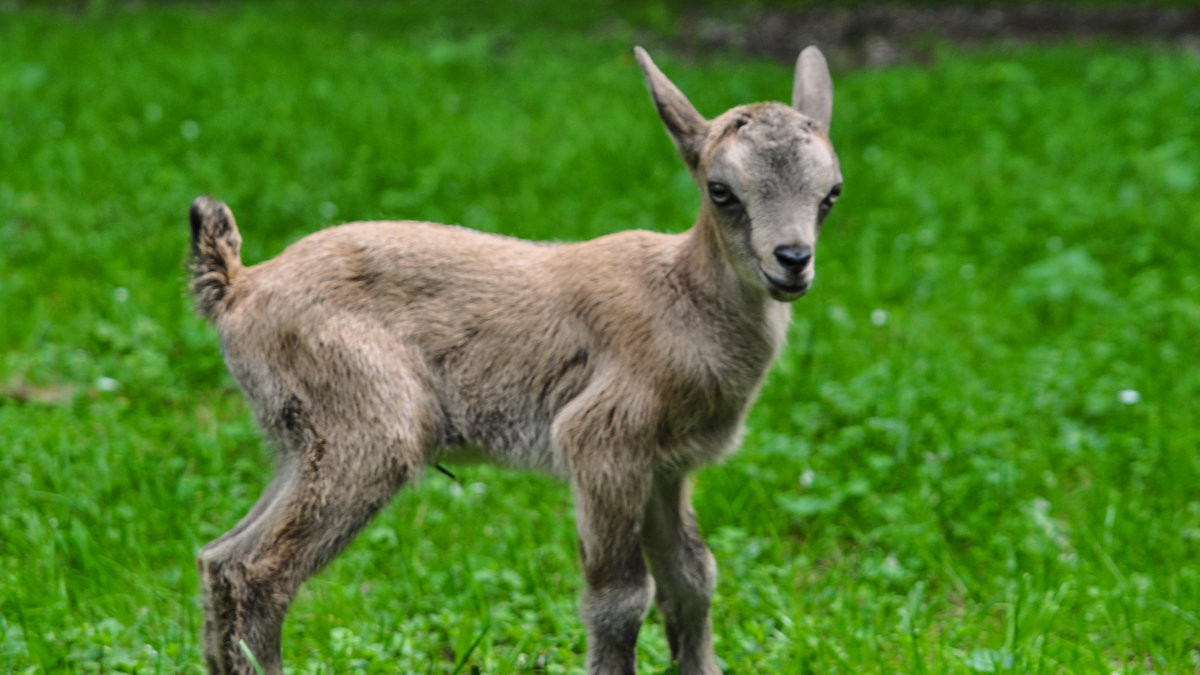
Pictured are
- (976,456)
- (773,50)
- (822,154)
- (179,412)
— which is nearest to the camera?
(822,154)

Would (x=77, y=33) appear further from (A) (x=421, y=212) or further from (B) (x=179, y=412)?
(B) (x=179, y=412)

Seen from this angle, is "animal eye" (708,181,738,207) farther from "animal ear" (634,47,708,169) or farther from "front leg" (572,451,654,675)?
"front leg" (572,451,654,675)

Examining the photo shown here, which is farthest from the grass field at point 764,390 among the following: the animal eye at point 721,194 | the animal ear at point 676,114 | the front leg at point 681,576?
the animal ear at point 676,114

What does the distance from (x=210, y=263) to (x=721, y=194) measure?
1788 mm

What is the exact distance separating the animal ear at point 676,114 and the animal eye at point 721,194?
23cm

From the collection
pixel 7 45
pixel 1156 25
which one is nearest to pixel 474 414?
pixel 7 45

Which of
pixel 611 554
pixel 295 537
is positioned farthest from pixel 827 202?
pixel 295 537

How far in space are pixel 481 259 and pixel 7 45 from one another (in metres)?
9.49

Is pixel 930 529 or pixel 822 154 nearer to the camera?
pixel 822 154

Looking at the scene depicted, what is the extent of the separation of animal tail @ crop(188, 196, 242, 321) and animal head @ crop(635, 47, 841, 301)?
1.58 m

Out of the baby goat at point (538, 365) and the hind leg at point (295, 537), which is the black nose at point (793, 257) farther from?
the hind leg at point (295, 537)

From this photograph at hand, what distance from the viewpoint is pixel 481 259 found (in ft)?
14.2

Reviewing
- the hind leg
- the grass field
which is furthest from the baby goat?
the grass field

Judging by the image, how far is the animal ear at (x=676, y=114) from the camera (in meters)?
3.93
